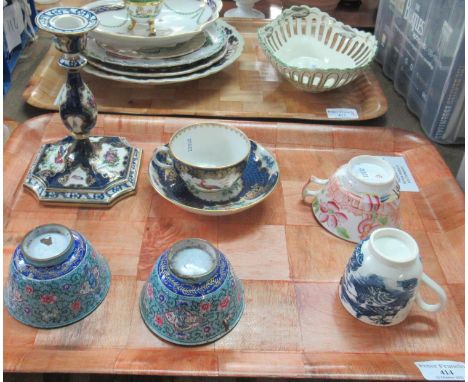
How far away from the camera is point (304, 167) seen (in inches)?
33.0

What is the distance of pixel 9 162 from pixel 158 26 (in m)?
0.47

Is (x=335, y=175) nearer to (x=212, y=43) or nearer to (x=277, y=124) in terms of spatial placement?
(x=277, y=124)

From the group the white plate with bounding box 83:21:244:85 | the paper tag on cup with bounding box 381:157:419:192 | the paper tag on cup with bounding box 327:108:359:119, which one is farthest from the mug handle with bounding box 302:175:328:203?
the white plate with bounding box 83:21:244:85

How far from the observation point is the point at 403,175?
836 mm

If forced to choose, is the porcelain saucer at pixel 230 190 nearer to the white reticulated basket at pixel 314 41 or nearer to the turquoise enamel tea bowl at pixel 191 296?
the turquoise enamel tea bowl at pixel 191 296

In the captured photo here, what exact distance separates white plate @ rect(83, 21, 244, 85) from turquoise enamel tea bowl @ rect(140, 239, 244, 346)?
48 cm

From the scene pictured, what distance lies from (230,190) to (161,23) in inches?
21.1

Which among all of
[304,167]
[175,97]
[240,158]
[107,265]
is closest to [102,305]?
[107,265]

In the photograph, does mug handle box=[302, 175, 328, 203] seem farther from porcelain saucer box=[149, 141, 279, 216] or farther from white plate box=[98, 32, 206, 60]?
white plate box=[98, 32, 206, 60]

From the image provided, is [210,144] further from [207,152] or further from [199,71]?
[199,71]

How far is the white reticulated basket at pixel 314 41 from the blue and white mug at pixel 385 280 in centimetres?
57

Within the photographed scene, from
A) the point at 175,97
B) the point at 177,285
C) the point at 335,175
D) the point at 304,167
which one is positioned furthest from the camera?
the point at 175,97

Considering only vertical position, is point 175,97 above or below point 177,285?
below

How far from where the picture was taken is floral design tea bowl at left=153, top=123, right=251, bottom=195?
2.32ft
